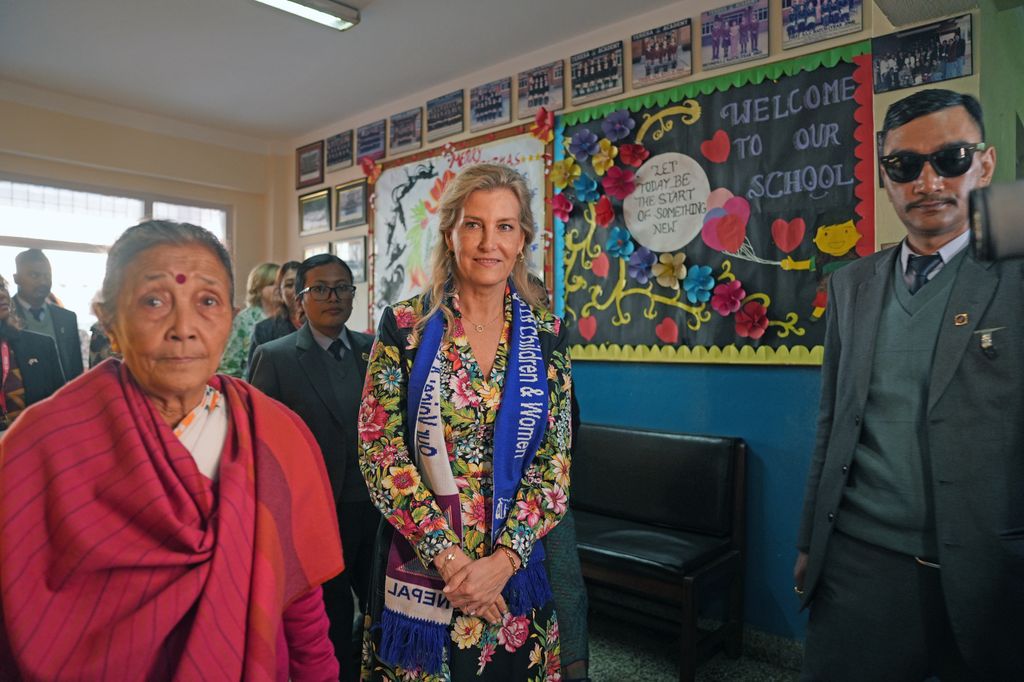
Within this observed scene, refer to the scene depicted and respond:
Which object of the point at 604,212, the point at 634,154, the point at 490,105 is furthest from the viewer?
the point at 490,105

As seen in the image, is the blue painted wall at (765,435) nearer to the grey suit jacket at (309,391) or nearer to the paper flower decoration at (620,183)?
the paper flower decoration at (620,183)

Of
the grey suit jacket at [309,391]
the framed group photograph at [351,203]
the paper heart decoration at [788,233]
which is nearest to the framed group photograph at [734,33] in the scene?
the paper heart decoration at [788,233]

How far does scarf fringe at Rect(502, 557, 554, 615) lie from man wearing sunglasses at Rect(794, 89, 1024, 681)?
64cm

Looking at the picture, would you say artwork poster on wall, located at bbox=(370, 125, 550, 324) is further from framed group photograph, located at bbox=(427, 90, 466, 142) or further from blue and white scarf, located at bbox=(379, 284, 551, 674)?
blue and white scarf, located at bbox=(379, 284, 551, 674)

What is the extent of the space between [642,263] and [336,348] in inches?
65.7

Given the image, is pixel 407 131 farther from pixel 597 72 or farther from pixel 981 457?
pixel 981 457

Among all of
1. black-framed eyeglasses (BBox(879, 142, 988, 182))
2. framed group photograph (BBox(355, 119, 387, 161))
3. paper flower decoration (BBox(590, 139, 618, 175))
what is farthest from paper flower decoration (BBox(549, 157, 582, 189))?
black-framed eyeglasses (BBox(879, 142, 988, 182))

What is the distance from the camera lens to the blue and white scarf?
1387 mm

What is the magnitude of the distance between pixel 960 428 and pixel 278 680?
53.1 inches

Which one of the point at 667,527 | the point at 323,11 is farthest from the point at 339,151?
the point at 667,527

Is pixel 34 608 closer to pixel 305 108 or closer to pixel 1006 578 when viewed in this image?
pixel 1006 578

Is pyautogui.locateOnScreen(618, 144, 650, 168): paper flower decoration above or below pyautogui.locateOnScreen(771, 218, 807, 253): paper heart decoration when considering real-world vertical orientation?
above

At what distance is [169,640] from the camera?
0.88 metres

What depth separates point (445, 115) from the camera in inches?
176
